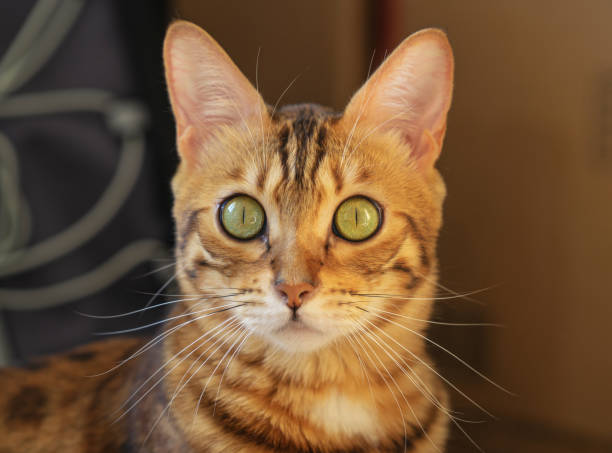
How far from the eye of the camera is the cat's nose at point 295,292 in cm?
76

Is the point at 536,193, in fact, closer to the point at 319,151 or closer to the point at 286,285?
the point at 319,151

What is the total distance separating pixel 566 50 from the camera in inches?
51.9

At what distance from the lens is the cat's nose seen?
765 millimetres

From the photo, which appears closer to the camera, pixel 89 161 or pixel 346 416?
pixel 346 416

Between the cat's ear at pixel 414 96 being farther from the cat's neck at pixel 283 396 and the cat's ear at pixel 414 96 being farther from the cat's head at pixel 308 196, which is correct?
the cat's neck at pixel 283 396

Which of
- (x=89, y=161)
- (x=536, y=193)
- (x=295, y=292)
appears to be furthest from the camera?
(x=89, y=161)

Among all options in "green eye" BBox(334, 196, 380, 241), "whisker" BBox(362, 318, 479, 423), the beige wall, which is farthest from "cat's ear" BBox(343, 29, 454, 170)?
the beige wall

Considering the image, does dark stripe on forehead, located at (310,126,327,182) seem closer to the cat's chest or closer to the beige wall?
the cat's chest

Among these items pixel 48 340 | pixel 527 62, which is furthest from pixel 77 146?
pixel 527 62

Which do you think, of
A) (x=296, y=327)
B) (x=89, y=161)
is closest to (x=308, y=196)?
(x=296, y=327)

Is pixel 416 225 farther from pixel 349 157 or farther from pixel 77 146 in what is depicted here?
pixel 77 146

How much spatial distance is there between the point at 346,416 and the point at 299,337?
0.50ft

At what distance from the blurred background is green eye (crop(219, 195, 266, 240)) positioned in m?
0.59

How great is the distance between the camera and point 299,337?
2.61 ft
